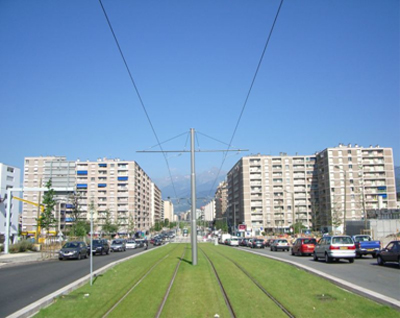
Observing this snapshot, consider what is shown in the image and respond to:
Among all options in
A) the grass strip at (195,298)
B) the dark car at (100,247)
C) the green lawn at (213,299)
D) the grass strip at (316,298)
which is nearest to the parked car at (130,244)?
the dark car at (100,247)

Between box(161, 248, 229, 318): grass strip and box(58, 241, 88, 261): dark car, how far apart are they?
18.7 meters

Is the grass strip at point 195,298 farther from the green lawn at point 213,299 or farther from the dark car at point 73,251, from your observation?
the dark car at point 73,251

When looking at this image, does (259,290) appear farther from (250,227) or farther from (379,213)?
(250,227)

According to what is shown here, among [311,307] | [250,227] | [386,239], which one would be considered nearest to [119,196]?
[250,227]

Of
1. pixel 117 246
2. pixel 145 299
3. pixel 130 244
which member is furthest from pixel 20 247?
pixel 145 299

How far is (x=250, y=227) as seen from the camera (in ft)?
383

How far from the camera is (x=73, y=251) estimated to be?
32969 millimetres

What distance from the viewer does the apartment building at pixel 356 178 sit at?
10600 centimetres

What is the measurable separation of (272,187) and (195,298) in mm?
109380

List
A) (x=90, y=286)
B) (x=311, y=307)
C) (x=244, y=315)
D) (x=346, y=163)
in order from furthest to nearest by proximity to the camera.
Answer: (x=346, y=163)
(x=90, y=286)
(x=311, y=307)
(x=244, y=315)

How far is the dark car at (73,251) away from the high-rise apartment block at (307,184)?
79356 mm

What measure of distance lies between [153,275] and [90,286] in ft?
11.5

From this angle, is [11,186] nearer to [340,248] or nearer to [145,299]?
[340,248]

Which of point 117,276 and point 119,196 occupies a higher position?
point 119,196
